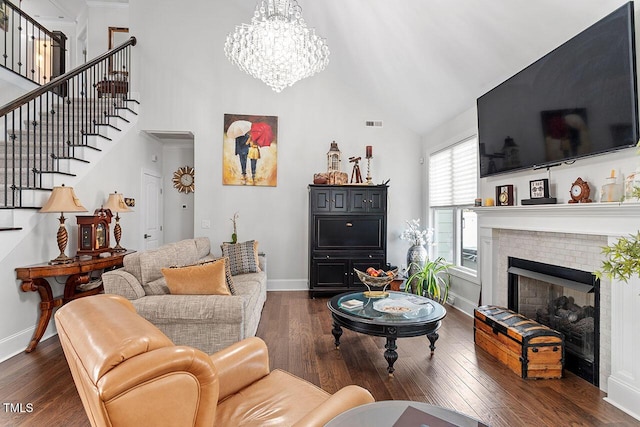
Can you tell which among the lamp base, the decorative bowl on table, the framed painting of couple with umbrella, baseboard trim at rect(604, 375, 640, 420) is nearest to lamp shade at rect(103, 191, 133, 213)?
the lamp base

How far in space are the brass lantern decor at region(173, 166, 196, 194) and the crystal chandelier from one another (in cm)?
312

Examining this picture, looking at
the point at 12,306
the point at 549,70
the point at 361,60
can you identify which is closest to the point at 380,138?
the point at 361,60

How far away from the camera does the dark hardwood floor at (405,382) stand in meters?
2.12

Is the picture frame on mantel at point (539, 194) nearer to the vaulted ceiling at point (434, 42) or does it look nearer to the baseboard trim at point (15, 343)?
the vaulted ceiling at point (434, 42)

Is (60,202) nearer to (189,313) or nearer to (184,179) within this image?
(189,313)

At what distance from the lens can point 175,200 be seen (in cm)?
623

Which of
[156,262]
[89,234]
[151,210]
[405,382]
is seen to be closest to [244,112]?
[151,210]

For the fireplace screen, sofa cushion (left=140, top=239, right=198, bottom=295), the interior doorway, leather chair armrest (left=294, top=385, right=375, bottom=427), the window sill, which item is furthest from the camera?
the interior doorway

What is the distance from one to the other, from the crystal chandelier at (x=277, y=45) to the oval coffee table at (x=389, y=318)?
2454mm

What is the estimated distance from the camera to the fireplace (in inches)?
99.7

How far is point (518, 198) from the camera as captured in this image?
11.2 feet

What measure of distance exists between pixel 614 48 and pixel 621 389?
7.32 ft

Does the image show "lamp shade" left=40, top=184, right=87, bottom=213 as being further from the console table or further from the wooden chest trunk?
the wooden chest trunk

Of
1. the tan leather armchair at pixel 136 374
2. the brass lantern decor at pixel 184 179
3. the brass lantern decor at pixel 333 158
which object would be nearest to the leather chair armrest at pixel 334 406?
the tan leather armchair at pixel 136 374
